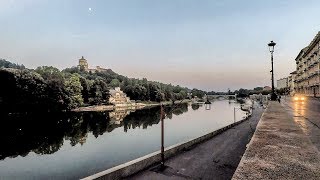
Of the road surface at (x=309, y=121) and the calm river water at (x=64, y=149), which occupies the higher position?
the road surface at (x=309, y=121)

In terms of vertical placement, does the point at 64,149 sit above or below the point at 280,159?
below

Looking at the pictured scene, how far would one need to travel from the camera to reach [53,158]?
125 feet

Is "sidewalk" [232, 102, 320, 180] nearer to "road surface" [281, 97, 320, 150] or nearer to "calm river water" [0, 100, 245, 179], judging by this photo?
"road surface" [281, 97, 320, 150]

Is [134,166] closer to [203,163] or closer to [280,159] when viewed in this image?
[203,163]

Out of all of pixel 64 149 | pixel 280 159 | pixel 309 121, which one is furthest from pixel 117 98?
pixel 280 159

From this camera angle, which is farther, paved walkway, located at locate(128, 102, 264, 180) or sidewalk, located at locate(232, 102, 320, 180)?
paved walkway, located at locate(128, 102, 264, 180)

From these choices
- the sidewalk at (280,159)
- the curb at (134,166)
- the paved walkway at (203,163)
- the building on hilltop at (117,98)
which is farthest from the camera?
the building on hilltop at (117,98)

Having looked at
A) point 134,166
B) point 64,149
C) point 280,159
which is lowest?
point 64,149

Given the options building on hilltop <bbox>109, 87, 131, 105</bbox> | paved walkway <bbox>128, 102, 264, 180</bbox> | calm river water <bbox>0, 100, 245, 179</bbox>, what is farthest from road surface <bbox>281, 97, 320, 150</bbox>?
building on hilltop <bbox>109, 87, 131, 105</bbox>

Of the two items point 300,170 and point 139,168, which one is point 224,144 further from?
point 300,170

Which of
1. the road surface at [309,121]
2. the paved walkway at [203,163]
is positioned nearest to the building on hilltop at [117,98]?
the road surface at [309,121]

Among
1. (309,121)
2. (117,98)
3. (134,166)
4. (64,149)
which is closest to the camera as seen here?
(134,166)

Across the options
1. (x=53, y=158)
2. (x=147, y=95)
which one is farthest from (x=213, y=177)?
(x=147, y=95)

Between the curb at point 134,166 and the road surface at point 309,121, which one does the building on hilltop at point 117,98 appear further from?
the curb at point 134,166
